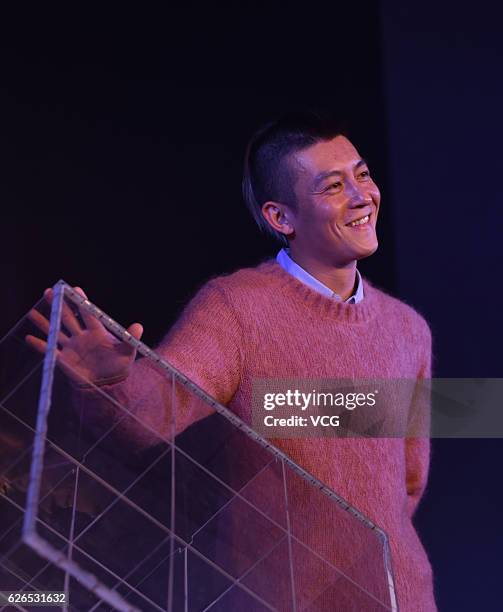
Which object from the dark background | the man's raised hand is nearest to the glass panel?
the man's raised hand

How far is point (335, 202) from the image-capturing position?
130 centimetres

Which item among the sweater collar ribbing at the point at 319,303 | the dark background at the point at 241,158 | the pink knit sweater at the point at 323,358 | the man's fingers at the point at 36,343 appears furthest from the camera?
the dark background at the point at 241,158

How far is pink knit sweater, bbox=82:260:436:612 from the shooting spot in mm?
1120

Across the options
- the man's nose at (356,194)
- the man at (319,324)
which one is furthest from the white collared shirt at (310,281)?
the man's nose at (356,194)

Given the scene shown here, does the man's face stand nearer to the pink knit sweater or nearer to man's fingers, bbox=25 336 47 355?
the pink knit sweater

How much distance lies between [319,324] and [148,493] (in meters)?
0.64

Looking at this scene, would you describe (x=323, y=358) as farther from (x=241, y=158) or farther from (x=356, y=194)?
(x=241, y=158)

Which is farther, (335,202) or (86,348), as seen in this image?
(335,202)

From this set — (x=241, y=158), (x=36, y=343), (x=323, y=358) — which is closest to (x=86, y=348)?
(x=36, y=343)

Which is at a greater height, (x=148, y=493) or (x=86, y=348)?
(x=86, y=348)

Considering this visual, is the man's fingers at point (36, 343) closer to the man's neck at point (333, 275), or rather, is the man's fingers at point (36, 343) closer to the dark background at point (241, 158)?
the man's neck at point (333, 275)

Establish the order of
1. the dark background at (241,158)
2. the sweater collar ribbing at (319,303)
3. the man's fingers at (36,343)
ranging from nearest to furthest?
the man's fingers at (36,343) < the sweater collar ribbing at (319,303) < the dark background at (241,158)

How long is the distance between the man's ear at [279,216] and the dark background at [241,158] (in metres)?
0.40

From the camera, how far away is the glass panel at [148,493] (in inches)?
24.7
